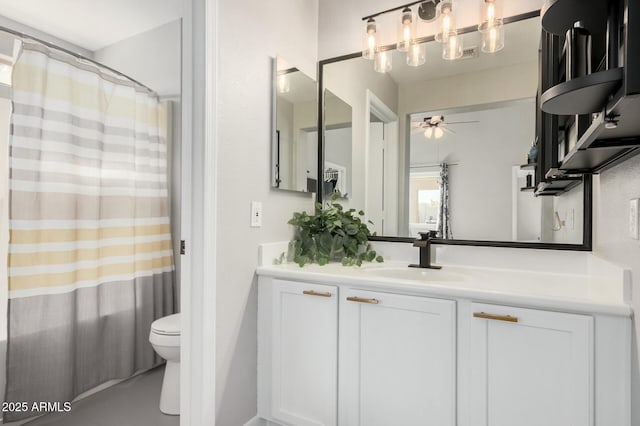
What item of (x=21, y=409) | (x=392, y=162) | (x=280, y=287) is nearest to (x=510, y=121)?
(x=392, y=162)

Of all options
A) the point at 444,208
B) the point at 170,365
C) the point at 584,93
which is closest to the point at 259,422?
the point at 170,365

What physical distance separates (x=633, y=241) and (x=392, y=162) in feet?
3.87

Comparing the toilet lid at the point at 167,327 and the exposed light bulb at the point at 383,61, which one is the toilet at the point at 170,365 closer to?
the toilet lid at the point at 167,327

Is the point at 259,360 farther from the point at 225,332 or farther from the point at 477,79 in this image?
the point at 477,79

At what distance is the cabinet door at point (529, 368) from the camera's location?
1.10 metres

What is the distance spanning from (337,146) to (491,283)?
1.15 m

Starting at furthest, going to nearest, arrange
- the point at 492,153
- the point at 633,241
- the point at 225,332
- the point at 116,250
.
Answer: the point at 116,250, the point at 492,153, the point at 225,332, the point at 633,241

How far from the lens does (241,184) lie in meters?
1.61

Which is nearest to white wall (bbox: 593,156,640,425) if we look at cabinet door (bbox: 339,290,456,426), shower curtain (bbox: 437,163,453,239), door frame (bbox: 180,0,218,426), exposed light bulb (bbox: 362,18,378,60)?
cabinet door (bbox: 339,290,456,426)

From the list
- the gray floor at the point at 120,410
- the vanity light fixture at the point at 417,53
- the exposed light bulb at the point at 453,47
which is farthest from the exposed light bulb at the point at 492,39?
the gray floor at the point at 120,410

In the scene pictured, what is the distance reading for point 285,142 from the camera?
1.91m

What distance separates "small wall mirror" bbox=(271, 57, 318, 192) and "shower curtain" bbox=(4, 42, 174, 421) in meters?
1.24

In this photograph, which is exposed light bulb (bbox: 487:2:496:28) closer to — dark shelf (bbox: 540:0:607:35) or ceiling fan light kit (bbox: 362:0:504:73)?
ceiling fan light kit (bbox: 362:0:504:73)

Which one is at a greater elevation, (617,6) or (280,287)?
(617,6)
